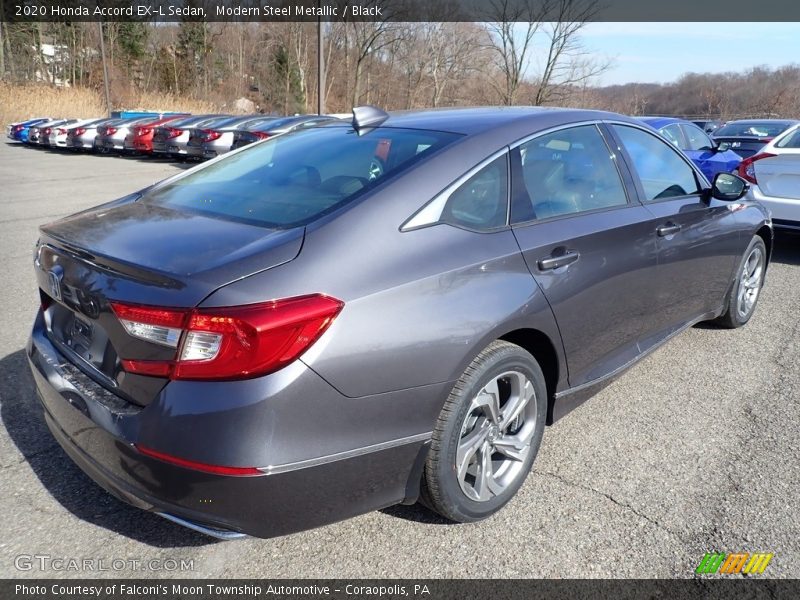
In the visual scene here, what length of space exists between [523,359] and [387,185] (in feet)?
2.95

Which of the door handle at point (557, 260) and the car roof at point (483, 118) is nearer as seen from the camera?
the door handle at point (557, 260)

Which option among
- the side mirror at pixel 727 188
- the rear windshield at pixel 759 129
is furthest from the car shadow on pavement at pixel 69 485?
the rear windshield at pixel 759 129

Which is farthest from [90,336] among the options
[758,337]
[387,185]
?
[758,337]

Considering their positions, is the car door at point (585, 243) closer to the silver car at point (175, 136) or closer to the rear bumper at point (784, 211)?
the rear bumper at point (784, 211)

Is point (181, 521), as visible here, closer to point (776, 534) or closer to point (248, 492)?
point (248, 492)

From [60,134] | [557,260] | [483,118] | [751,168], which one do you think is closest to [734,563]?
[557,260]

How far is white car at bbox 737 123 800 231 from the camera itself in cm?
683

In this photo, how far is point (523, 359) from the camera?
2.56 meters

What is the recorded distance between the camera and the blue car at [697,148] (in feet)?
31.6

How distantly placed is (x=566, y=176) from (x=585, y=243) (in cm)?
40

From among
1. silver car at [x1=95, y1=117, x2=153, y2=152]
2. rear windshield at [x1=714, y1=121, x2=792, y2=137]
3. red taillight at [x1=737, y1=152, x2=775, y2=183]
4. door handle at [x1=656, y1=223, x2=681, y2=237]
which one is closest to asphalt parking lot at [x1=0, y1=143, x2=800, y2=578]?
door handle at [x1=656, y1=223, x2=681, y2=237]

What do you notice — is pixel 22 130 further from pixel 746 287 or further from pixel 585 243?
pixel 585 243

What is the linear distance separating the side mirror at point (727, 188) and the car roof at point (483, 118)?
1120mm

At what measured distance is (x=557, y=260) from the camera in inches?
105
